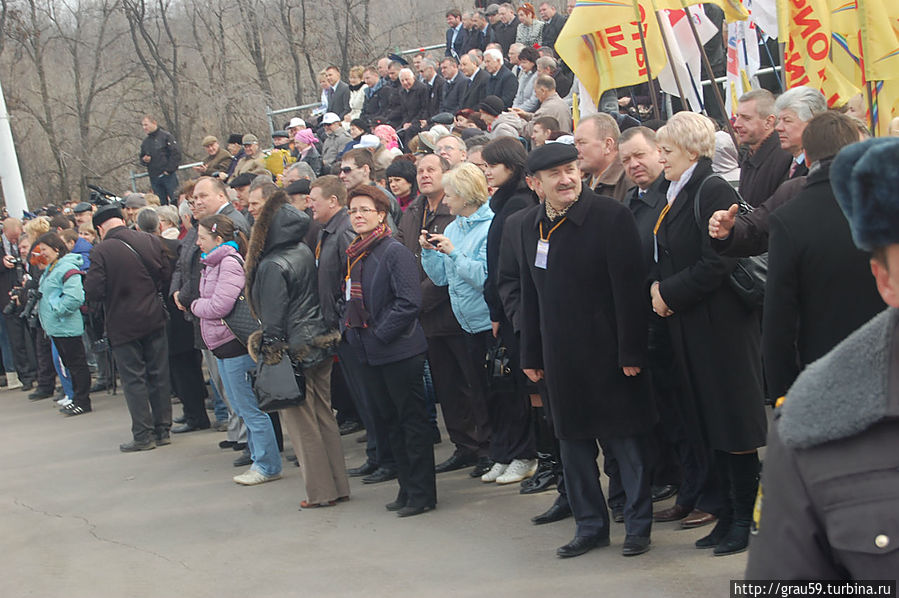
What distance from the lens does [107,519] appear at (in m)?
7.65

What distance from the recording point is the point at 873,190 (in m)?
1.74

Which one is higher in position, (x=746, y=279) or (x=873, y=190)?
(x=873, y=190)

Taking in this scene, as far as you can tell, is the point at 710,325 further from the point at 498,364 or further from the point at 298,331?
the point at 298,331

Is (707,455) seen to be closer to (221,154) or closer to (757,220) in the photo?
(757,220)

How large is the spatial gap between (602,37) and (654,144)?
133 inches

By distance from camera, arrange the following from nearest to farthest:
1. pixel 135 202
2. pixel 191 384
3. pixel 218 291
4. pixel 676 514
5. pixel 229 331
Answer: pixel 676 514 < pixel 218 291 < pixel 229 331 < pixel 191 384 < pixel 135 202

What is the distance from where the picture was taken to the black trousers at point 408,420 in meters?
6.63

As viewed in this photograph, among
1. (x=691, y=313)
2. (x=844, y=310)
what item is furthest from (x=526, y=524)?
(x=844, y=310)

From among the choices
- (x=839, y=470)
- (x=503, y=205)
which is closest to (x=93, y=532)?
(x=503, y=205)

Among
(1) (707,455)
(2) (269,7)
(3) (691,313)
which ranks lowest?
(1) (707,455)

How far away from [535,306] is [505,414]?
5.97 ft

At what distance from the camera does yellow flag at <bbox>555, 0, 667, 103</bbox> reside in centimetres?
843

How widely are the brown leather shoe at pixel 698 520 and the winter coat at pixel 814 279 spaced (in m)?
1.88

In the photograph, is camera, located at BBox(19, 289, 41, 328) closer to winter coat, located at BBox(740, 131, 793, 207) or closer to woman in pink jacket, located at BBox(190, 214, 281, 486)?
woman in pink jacket, located at BBox(190, 214, 281, 486)
